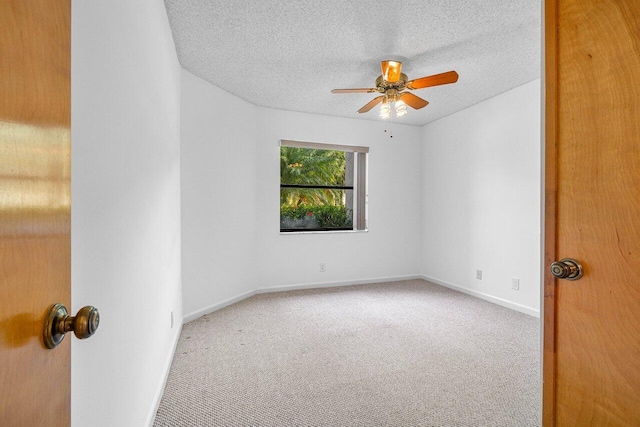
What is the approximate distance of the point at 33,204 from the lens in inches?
20.5

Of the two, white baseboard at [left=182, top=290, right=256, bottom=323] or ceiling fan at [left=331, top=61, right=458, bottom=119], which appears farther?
white baseboard at [left=182, top=290, right=256, bottom=323]

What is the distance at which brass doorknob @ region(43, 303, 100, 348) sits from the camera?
560mm

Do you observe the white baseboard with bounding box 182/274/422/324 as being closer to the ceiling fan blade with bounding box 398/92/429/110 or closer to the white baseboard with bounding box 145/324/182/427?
the white baseboard with bounding box 145/324/182/427

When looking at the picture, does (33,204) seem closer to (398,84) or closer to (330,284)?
(398,84)

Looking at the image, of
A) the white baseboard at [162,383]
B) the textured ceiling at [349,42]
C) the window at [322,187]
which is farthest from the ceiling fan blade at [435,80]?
the white baseboard at [162,383]

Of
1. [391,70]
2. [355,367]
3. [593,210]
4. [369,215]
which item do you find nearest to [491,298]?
[369,215]

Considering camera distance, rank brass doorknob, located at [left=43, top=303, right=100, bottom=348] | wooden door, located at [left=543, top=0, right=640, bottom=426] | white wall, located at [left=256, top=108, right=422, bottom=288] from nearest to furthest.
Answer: brass doorknob, located at [left=43, top=303, right=100, bottom=348] → wooden door, located at [left=543, top=0, right=640, bottom=426] → white wall, located at [left=256, top=108, right=422, bottom=288]

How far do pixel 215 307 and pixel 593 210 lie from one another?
320 centimetres

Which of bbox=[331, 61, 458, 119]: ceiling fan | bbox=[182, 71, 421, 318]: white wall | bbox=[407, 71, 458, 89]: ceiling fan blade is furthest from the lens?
bbox=[182, 71, 421, 318]: white wall

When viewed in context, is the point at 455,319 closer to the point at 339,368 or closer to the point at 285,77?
the point at 339,368

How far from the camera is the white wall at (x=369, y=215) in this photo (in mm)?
4070

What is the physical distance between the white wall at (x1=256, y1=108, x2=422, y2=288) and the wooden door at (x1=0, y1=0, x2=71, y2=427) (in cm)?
340

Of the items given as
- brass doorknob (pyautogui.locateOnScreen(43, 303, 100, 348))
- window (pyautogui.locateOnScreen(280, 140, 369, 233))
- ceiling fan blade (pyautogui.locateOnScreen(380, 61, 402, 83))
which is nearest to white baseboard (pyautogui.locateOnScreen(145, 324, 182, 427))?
brass doorknob (pyautogui.locateOnScreen(43, 303, 100, 348))

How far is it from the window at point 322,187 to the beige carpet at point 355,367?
1.32 meters
